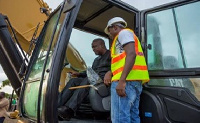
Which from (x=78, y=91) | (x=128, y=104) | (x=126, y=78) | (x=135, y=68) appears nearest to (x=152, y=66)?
(x=135, y=68)

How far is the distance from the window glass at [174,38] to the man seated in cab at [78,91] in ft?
2.42

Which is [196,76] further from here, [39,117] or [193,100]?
[39,117]

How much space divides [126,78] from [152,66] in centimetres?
47

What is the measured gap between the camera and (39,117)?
197 cm

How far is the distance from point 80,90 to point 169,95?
1.09 metres

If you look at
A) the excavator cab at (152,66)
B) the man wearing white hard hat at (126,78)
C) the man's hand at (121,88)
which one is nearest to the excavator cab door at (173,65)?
the excavator cab at (152,66)

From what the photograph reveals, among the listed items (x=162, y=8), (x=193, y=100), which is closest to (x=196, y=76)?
(x=193, y=100)

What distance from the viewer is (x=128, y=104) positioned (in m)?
2.10

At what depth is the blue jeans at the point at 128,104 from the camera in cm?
208

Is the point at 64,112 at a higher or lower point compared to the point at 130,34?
lower

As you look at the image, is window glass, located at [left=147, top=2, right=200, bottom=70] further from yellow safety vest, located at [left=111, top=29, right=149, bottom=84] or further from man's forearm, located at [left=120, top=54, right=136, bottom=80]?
man's forearm, located at [left=120, top=54, right=136, bottom=80]

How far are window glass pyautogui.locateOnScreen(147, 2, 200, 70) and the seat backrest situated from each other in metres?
0.60

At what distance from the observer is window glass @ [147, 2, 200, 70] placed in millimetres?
2236

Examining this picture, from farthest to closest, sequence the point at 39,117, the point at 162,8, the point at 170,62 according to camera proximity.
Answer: the point at 162,8 → the point at 170,62 → the point at 39,117
